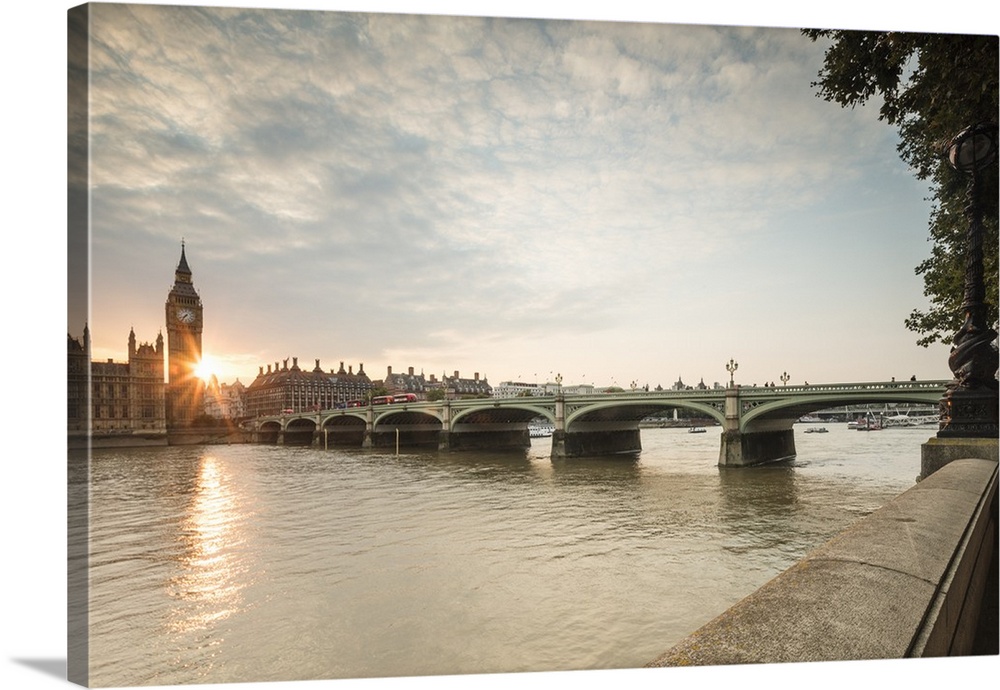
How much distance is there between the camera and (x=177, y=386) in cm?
3759

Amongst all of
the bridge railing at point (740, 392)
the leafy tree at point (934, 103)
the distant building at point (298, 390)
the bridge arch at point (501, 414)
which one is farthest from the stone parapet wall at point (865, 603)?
the distant building at point (298, 390)

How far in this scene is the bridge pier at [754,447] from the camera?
20.7 meters

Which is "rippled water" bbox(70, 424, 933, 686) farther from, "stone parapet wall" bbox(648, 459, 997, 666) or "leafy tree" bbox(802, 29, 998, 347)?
"leafy tree" bbox(802, 29, 998, 347)

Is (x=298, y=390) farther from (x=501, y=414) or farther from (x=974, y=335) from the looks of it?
(x=974, y=335)

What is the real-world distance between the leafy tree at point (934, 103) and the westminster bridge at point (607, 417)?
9.61ft

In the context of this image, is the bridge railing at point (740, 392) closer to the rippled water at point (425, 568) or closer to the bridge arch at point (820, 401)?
the bridge arch at point (820, 401)

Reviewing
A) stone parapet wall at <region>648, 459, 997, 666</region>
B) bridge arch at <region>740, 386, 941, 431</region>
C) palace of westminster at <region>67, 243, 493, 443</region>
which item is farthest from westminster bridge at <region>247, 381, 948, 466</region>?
stone parapet wall at <region>648, 459, 997, 666</region>

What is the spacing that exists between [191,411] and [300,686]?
122 ft

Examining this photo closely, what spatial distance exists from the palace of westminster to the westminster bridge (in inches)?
101

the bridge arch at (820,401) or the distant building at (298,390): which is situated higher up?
the distant building at (298,390)

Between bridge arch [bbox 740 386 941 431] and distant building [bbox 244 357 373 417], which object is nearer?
bridge arch [bbox 740 386 941 431]

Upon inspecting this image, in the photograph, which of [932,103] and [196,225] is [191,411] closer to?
[196,225]

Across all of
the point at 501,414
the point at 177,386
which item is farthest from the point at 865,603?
the point at 177,386

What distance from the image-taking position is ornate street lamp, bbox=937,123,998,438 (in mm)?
5141
